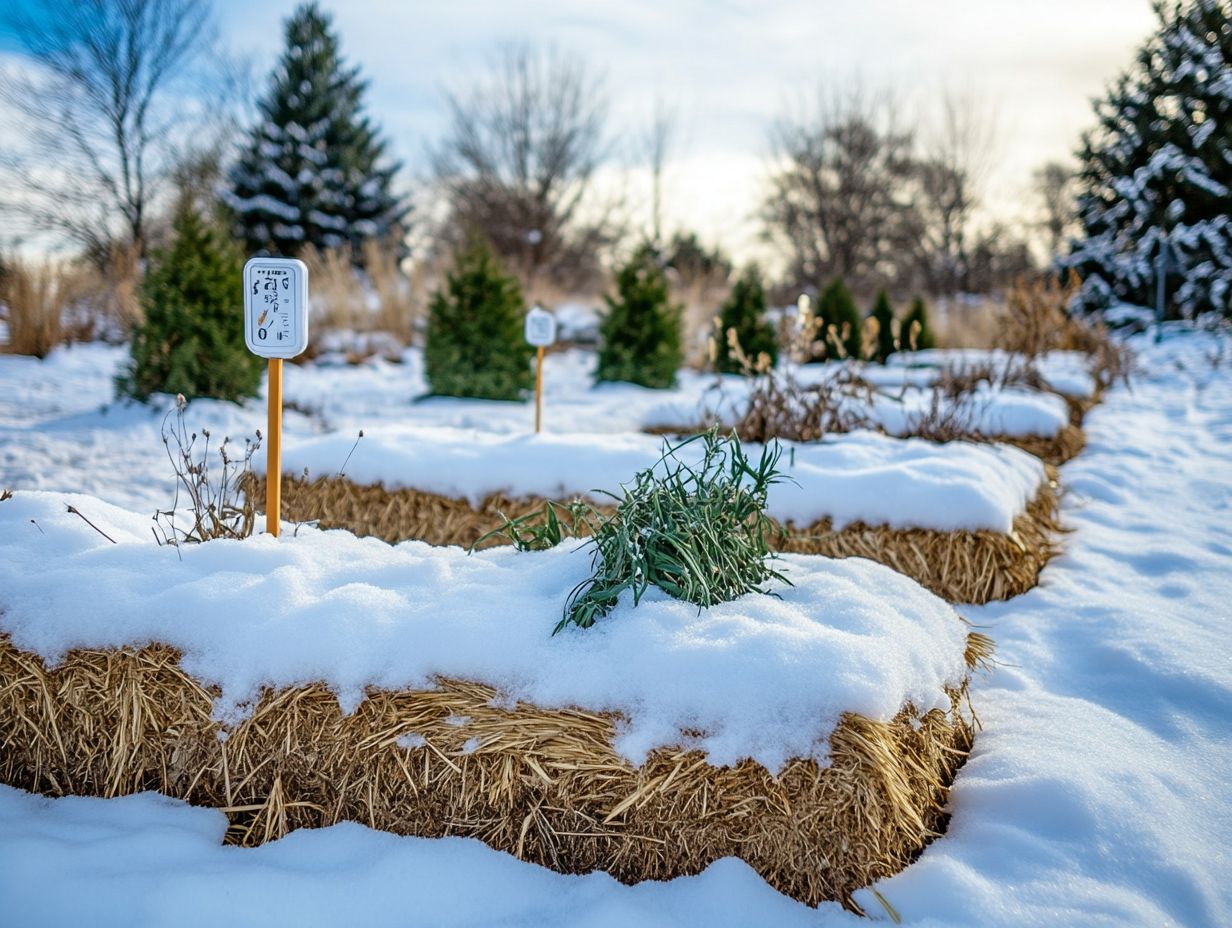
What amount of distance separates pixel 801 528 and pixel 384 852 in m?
2.00

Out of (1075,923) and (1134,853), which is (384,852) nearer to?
(1075,923)

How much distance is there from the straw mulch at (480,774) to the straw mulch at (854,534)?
1.04 meters

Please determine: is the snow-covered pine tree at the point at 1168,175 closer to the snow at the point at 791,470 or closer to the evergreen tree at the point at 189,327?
the snow at the point at 791,470

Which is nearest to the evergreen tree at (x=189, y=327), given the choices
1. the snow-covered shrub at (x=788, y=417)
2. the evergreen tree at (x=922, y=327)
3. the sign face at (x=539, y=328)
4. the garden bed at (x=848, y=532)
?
the sign face at (x=539, y=328)

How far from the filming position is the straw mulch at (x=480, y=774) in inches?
54.1

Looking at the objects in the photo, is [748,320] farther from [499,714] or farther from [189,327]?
[499,714]

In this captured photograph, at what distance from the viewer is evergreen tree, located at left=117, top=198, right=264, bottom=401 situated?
6059 millimetres

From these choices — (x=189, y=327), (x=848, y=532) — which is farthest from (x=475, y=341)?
(x=848, y=532)

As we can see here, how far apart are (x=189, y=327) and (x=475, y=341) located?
7.85 ft

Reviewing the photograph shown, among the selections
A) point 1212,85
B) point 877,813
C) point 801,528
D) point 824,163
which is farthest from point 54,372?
point 824,163

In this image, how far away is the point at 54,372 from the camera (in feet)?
25.3

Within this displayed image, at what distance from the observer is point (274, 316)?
221cm

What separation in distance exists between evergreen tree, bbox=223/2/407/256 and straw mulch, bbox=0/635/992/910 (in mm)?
19073

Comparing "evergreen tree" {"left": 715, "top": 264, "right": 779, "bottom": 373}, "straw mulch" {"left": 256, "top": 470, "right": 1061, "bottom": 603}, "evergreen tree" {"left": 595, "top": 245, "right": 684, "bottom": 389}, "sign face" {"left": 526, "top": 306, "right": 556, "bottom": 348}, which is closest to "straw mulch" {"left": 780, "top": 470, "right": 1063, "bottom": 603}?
"straw mulch" {"left": 256, "top": 470, "right": 1061, "bottom": 603}
